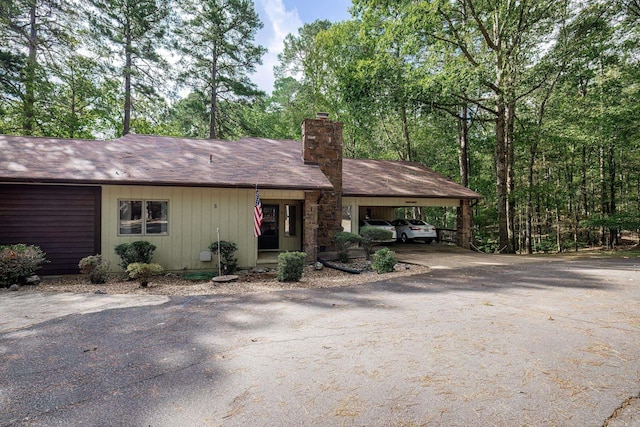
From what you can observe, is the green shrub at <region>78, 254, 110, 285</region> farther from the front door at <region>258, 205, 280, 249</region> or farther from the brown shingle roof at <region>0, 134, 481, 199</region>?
the front door at <region>258, 205, 280, 249</region>

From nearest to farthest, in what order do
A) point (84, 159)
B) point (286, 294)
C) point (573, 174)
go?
point (286, 294), point (84, 159), point (573, 174)

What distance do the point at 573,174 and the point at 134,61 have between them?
30522 mm

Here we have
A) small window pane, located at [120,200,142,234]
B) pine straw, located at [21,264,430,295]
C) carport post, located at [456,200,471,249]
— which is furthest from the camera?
carport post, located at [456,200,471,249]

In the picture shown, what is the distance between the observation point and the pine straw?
7141mm

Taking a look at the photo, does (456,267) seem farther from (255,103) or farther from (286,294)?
(255,103)

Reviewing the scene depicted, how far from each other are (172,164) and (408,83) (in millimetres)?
10597

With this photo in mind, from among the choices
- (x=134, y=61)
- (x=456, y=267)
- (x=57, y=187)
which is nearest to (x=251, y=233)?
(x=57, y=187)

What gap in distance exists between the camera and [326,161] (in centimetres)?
1245

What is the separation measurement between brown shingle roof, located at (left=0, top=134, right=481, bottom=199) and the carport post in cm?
68

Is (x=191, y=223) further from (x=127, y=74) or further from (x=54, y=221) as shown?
(x=127, y=74)

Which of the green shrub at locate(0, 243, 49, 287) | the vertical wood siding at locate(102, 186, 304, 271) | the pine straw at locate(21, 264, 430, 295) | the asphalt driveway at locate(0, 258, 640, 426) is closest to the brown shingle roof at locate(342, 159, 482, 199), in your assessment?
the vertical wood siding at locate(102, 186, 304, 271)

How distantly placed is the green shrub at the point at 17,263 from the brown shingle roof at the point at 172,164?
179 cm

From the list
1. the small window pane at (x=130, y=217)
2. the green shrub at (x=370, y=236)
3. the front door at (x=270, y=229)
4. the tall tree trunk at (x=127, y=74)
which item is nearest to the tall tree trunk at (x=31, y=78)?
the tall tree trunk at (x=127, y=74)

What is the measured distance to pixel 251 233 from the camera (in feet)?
33.2
